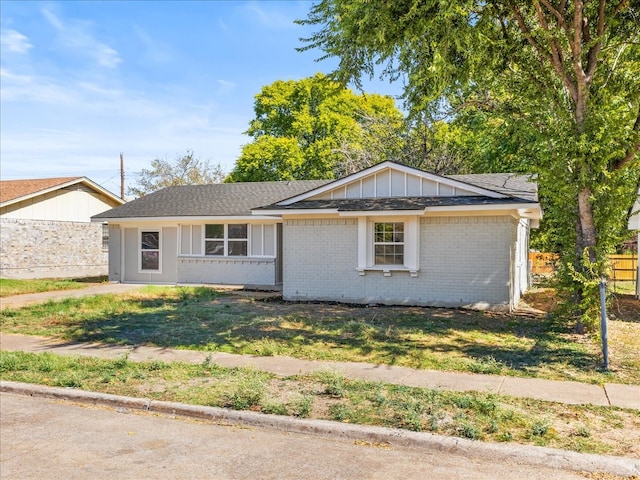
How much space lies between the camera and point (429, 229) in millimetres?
15125

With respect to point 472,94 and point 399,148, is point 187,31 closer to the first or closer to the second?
point 472,94

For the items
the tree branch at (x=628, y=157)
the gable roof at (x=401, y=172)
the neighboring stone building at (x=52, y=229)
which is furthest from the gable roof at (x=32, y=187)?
the tree branch at (x=628, y=157)

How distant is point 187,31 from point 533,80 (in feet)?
30.4

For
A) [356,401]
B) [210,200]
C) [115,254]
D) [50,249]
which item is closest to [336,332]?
[356,401]

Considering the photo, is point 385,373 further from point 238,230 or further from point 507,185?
point 238,230

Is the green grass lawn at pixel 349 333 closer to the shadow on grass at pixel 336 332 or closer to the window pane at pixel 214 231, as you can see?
the shadow on grass at pixel 336 332

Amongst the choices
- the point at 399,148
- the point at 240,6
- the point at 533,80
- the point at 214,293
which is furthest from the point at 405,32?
the point at 399,148

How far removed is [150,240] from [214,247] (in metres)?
3.17

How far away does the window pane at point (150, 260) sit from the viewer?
22.5m

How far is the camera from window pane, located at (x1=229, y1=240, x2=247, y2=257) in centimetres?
2098

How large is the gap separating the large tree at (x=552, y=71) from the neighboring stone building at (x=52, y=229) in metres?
19.3

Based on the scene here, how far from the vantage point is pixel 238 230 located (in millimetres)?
21047

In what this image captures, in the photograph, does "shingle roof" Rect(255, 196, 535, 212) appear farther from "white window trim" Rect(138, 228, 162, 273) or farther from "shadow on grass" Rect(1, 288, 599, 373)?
"white window trim" Rect(138, 228, 162, 273)

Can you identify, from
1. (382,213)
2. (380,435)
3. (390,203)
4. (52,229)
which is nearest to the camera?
(380,435)
